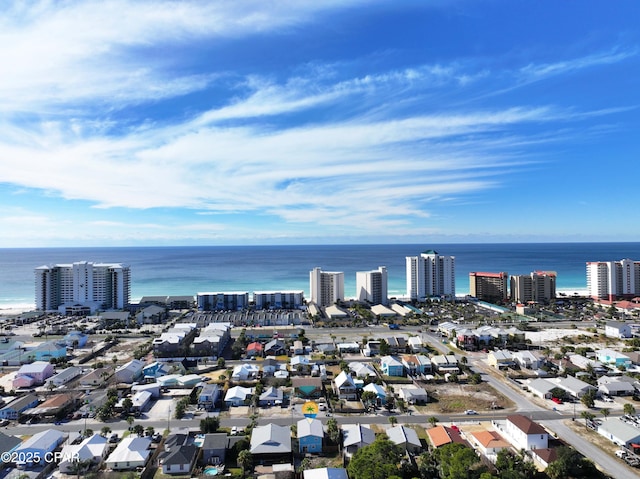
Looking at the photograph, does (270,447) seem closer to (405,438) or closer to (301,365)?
(405,438)

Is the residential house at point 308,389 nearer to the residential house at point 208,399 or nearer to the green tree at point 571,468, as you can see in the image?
the residential house at point 208,399

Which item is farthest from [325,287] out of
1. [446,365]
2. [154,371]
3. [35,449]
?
Result: [35,449]

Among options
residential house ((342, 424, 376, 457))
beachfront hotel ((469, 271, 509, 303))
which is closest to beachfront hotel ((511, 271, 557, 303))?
beachfront hotel ((469, 271, 509, 303))

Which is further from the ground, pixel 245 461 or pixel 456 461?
pixel 456 461

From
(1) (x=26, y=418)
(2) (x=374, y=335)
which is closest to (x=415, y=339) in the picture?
(2) (x=374, y=335)

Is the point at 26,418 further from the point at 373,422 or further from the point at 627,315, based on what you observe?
the point at 627,315

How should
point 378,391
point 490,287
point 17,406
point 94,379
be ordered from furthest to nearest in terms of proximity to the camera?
point 490,287, point 94,379, point 378,391, point 17,406

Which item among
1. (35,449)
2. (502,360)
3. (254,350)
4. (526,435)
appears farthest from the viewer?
(254,350)
